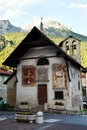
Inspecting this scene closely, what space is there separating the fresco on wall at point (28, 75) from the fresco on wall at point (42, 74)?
0.71m

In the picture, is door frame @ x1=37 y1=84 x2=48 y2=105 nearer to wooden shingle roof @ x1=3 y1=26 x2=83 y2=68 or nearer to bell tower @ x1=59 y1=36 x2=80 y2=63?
Result: wooden shingle roof @ x1=3 y1=26 x2=83 y2=68

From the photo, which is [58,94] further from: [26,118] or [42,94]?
[26,118]

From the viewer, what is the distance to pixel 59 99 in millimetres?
34156

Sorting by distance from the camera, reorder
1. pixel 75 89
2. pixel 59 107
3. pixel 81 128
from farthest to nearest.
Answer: pixel 75 89, pixel 59 107, pixel 81 128

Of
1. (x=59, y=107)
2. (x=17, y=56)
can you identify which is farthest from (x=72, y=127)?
(x=17, y=56)

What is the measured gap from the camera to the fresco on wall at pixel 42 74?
35344 mm

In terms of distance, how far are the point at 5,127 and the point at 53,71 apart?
16301 mm

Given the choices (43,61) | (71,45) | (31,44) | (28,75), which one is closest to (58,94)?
(43,61)

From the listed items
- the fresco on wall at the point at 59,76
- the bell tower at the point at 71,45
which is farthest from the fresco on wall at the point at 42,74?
the bell tower at the point at 71,45

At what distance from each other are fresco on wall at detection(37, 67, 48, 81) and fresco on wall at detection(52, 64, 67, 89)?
1.03 metres

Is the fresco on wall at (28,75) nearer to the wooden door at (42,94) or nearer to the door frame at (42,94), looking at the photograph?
the door frame at (42,94)

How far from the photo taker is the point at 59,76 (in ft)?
113

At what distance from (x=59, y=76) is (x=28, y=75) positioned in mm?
4181

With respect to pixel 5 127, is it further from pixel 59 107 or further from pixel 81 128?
pixel 59 107
